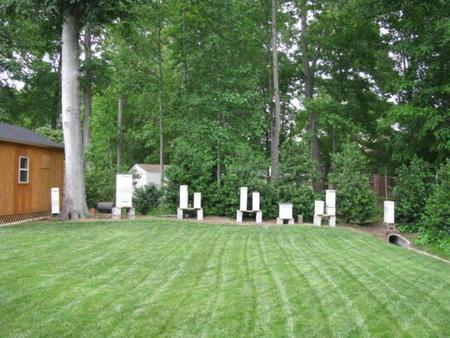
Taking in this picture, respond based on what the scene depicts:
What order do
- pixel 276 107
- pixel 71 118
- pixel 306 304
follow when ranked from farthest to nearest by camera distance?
pixel 276 107 → pixel 71 118 → pixel 306 304

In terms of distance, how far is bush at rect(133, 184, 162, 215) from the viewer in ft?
50.5

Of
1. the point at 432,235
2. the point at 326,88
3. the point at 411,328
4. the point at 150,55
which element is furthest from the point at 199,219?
the point at 326,88

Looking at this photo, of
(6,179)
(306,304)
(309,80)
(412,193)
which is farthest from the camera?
(309,80)

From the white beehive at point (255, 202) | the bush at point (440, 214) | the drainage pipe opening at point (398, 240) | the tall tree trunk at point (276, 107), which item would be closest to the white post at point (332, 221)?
the drainage pipe opening at point (398, 240)

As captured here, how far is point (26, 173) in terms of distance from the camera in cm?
1256

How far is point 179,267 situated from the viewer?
6.15 meters

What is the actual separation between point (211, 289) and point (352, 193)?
998cm

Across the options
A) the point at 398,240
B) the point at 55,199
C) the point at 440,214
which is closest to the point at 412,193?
the point at 398,240

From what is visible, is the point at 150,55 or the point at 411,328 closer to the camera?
the point at 411,328

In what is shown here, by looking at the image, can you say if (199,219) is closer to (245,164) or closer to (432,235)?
(245,164)

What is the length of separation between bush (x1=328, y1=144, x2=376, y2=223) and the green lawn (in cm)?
492

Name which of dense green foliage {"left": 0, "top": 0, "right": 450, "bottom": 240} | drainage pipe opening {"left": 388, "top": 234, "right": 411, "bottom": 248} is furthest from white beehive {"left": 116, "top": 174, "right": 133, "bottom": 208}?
drainage pipe opening {"left": 388, "top": 234, "right": 411, "bottom": 248}

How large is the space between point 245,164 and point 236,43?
19.0 ft

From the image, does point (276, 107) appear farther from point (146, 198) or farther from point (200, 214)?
point (146, 198)
